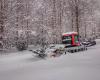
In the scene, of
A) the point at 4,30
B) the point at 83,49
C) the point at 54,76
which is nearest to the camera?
the point at 54,76

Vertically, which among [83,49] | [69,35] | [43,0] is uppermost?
[43,0]

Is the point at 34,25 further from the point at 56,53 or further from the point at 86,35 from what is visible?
the point at 86,35

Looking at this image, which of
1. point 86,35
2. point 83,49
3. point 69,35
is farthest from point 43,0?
point 86,35

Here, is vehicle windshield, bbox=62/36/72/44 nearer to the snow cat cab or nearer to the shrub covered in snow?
the snow cat cab

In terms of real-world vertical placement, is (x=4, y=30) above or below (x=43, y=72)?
above

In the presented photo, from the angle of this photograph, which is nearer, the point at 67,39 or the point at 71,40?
the point at 71,40

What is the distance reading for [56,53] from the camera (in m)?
24.4

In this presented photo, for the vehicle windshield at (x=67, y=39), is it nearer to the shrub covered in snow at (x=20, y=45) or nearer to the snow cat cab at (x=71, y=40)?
the snow cat cab at (x=71, y=40)

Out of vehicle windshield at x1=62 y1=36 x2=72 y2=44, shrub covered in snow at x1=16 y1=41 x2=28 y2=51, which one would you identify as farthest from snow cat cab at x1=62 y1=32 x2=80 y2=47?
shrub covered in snow at x1=16 y1=41 x2=28 y2=51

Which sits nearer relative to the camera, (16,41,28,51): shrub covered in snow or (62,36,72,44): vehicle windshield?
(16,41,28,51): shrub covered in snow

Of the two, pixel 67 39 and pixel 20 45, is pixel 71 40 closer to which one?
pixel 67 39

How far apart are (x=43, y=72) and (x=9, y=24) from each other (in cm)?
1425

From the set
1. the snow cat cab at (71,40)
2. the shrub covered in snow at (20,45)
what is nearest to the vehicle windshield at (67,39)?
the snow cat cab at (71,40)

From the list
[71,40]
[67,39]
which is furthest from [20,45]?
[71,40]
